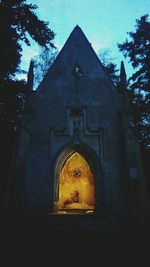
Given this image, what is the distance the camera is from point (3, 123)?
10672 mm

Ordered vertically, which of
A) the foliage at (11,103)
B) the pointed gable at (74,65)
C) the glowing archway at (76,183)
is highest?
the pointed gable at (74,65)

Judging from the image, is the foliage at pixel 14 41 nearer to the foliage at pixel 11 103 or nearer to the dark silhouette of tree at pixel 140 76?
the foliage at pixel 11 103

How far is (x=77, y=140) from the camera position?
9867mm

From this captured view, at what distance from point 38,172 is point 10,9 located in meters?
7.84

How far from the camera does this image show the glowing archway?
13820 mm

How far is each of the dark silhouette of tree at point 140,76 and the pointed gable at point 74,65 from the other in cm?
482

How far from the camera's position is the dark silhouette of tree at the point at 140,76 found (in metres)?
14.4

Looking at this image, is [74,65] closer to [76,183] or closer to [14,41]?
[14,41]

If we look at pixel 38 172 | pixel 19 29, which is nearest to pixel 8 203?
pixel 38 172

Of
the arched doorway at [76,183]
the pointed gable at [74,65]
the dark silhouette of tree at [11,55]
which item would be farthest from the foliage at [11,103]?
the arched doorway at [76,183]

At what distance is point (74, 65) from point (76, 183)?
8.12 m

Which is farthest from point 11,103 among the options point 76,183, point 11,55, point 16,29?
point 76,183

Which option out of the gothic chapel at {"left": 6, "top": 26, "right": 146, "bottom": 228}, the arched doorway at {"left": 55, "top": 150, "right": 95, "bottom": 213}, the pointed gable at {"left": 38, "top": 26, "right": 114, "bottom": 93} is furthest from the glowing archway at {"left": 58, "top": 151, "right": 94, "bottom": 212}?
the pointed gable at {"left": 38, "top": 26, "right": 114, "bottom": 93}

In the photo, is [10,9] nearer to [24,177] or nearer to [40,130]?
[40,130]
